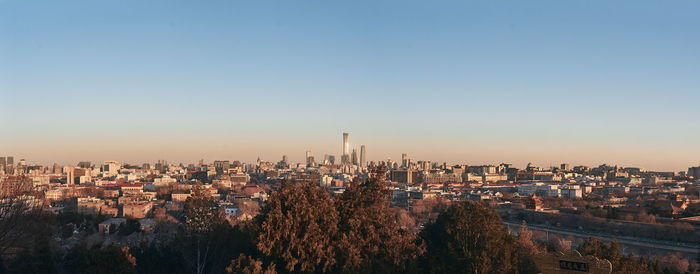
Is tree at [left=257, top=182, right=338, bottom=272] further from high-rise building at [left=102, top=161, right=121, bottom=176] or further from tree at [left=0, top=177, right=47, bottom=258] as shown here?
high-rise building at [left=102, top=161, right=121, bottom=176]

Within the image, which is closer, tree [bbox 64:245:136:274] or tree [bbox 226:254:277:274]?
tree [bbox 226:254:277:274]

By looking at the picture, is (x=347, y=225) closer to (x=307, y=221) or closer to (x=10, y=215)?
(x=307, y=221)

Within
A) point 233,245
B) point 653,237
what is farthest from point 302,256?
point 653,237

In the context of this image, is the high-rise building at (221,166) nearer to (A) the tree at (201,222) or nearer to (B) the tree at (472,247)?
(A) the tree at (201,222)

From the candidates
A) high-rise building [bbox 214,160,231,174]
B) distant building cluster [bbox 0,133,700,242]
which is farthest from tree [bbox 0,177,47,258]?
high-rise building [bbox 214,160,231,174]

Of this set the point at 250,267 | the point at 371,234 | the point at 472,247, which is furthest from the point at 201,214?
the point at 472,247
